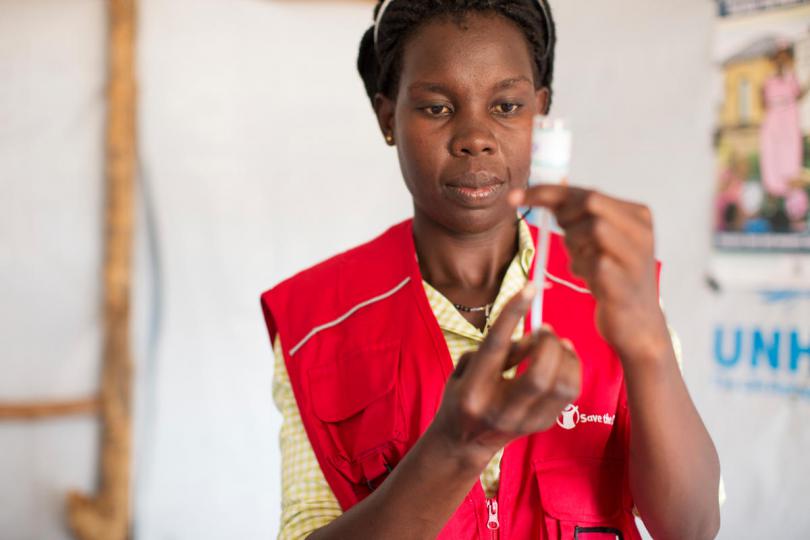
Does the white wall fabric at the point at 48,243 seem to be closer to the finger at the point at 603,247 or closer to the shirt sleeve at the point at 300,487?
the shirt sleeve at the point at 300,487

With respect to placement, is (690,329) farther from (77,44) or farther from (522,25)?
(77,44)

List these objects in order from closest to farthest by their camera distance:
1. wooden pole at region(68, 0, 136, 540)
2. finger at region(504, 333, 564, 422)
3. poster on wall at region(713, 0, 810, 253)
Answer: finger at region(504, 333, 564, 422), poster on wall at region(713, 0, 810, 253), wooden pole at region(68, 0, 136, 540)

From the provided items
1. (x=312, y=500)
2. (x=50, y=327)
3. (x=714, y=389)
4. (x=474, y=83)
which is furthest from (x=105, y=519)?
(x=474, y=83)

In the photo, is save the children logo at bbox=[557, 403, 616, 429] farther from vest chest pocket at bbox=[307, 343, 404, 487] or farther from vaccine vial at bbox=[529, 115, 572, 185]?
vaccine vial at bbox=[529, 115, 572, 185]

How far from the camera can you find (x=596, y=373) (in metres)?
0.95

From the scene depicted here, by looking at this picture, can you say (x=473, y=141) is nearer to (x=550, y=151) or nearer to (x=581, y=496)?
(x=550, y=151)

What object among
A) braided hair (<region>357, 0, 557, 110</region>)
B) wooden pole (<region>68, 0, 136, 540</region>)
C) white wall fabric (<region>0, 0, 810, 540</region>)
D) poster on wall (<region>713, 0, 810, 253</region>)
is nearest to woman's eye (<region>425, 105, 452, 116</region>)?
braided hair (<region>357, 0, 557, 110</region>)

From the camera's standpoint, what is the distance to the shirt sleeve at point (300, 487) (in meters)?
0.96

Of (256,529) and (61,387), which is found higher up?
(61,387)

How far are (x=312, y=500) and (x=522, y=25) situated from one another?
2.07 feet

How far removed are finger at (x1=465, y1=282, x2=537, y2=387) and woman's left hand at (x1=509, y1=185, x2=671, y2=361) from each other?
0.19ft

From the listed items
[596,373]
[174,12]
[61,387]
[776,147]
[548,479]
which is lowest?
[61,387]

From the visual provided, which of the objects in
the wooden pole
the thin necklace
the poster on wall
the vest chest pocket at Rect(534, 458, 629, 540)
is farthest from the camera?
the wooden pole

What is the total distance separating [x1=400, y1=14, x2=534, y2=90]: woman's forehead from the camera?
0.93 metres
